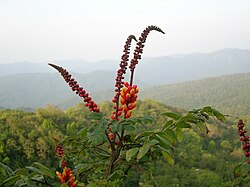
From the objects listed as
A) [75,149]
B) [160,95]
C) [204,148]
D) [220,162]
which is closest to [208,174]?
[220,162]

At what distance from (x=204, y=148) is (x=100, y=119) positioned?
6339 cm

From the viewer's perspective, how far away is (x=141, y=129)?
164 feet

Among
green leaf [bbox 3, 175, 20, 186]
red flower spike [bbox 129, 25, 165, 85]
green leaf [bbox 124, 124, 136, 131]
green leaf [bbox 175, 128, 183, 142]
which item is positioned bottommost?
green leaf [bbox 3, 175, 20, 186]

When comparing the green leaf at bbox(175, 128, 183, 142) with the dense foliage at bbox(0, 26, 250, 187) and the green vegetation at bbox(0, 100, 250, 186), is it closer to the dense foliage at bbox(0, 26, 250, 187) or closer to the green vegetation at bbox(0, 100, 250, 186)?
the dense foliage at bbox(0, 26, 250, 187)

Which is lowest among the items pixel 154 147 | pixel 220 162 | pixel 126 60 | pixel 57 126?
pixel 220 162

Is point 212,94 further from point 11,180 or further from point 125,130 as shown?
point 11,180

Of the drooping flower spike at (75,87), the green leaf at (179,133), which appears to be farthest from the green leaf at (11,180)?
the green leaf at (179,133)

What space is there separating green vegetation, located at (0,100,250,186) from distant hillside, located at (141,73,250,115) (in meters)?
31.0

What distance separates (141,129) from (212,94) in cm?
8657

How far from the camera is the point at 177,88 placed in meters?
152

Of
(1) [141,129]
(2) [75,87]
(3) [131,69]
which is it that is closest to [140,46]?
(3) [131,69]

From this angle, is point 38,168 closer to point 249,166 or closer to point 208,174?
point 249,166

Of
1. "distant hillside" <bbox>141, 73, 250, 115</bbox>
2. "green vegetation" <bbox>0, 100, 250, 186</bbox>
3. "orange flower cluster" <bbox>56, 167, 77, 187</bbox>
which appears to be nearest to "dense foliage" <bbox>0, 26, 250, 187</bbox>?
"orange flower cluster" <bbox>56, 167, 77, 187</bbox>

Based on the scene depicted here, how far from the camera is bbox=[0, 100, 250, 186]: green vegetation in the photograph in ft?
116
